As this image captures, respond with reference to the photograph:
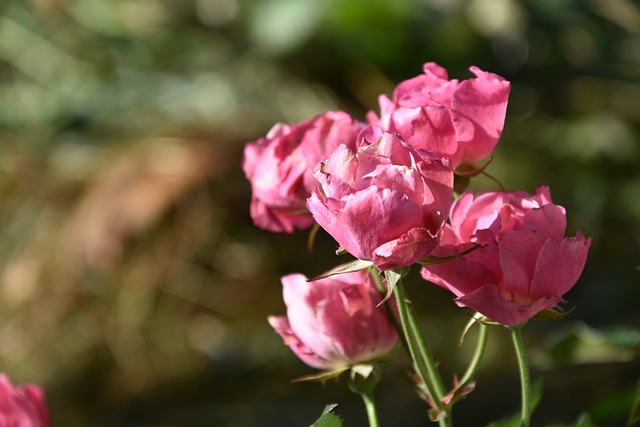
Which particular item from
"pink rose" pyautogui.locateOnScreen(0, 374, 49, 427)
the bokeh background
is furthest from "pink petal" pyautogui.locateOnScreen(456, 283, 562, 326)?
the bokeh background

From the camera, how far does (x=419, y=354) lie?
36cm

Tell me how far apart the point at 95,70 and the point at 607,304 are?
1.28 meters

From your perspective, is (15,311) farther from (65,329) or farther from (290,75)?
(290,75)

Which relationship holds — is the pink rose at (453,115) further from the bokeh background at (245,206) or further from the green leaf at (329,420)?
the bokeh background at (245,206)

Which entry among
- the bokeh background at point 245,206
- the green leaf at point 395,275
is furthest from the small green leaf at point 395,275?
the bokeh background at point 245,206

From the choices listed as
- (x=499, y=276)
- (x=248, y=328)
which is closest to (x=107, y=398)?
(x=248, y=328)

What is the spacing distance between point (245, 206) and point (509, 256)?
1.39 m

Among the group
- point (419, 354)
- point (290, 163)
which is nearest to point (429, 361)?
point (419, 354)

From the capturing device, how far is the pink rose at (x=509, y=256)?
0.33 m

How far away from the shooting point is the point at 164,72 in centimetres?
217

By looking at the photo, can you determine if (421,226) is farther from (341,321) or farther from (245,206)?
(245,206)

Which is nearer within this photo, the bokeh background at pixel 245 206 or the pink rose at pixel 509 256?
the pink rose at pixel 509 256

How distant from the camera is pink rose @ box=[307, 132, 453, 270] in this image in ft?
1.03

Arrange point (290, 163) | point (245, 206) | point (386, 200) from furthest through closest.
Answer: point (245, 206)
point (290, 163)
point (386, 200)
